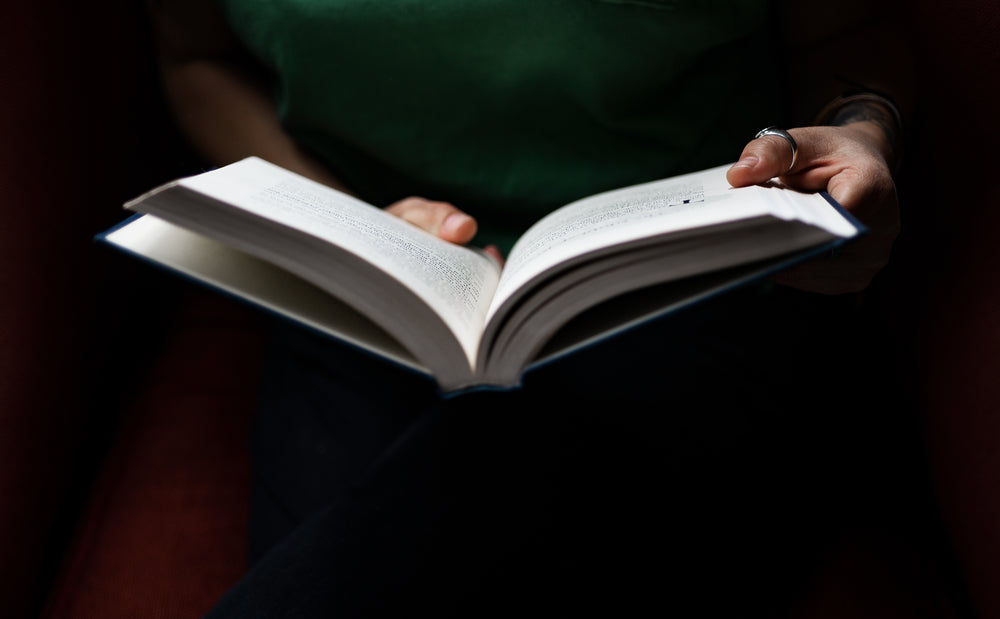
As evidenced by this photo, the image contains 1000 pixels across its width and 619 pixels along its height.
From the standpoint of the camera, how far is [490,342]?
46 centimetres

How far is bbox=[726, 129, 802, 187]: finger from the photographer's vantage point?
1.51 feet

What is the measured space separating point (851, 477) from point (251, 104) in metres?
0.75

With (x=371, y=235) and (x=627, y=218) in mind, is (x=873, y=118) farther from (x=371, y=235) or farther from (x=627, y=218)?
(x=371, y=235)

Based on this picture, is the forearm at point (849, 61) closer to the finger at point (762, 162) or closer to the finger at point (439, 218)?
the finger at point (762, 162)

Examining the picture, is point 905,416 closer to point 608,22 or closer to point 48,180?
point 608,22

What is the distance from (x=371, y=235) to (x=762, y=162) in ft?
0.90

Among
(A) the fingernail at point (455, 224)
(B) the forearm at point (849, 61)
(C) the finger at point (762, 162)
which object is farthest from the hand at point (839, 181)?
(A) the fingernail at point (455, 224)

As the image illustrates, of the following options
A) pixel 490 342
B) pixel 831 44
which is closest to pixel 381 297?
pixel 490 342

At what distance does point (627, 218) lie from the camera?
0.46 meters

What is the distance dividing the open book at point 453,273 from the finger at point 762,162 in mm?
17

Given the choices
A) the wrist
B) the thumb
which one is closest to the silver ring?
the thumb

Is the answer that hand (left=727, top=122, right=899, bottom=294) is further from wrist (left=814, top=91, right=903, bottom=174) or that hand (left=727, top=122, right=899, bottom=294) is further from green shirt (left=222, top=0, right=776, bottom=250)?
green shirt (left=222, top=0, right=776, bottom=250)

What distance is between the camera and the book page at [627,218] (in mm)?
408

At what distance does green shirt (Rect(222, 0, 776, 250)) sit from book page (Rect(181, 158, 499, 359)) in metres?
0.17
